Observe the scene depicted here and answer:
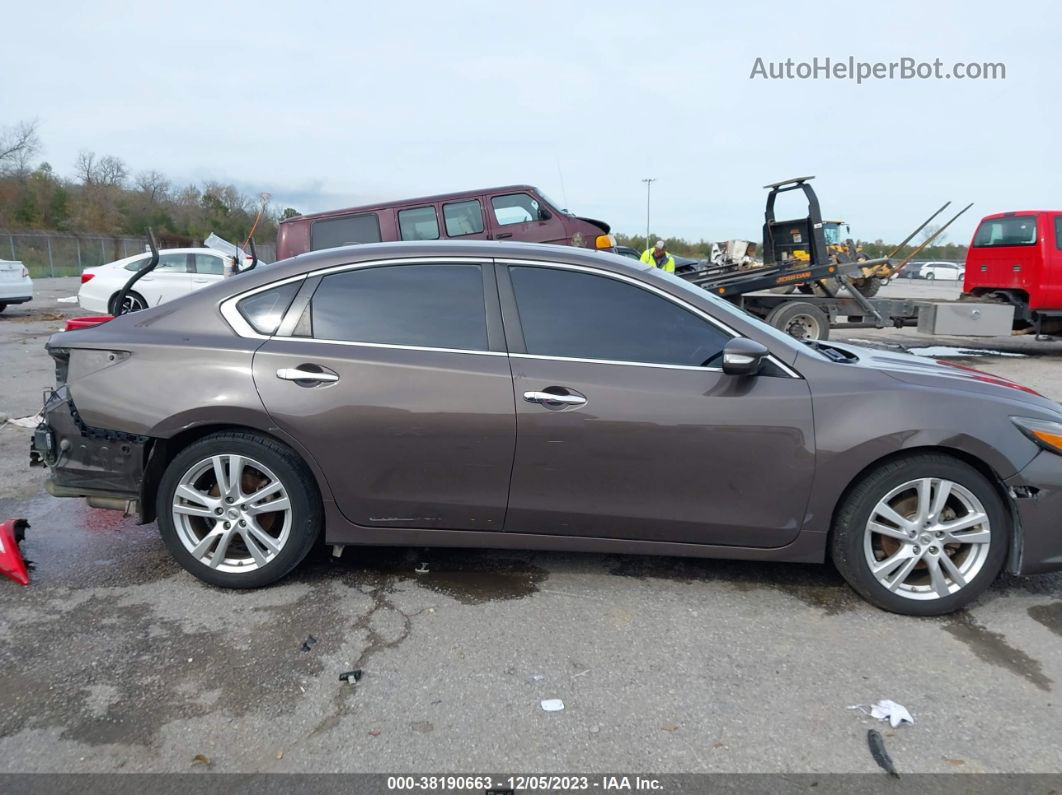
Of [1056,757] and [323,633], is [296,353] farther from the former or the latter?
[1056,757]

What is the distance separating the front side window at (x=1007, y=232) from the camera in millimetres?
11922

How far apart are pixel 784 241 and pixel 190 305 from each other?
33.6 feet

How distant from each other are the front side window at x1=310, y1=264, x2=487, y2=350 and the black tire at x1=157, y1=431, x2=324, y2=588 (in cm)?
58

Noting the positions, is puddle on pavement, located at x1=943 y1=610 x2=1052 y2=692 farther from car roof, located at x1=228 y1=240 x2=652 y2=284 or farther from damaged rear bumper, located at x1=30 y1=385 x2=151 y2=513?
damaged rear bumper, located at x1=30 y1=385 x2=151 y2=513

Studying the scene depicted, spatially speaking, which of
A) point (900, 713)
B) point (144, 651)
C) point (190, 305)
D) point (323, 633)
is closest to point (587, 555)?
point (323, 633)

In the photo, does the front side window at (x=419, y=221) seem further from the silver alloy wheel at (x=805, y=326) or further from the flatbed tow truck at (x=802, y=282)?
the silver alloy wheel at (x=805, y=326)

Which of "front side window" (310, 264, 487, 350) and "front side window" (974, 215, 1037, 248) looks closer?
"front side window" (310, 264, 487, 350)

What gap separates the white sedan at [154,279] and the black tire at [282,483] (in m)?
11.9

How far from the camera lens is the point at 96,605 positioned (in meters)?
3.35

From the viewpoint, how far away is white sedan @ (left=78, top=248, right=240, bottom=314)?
46.7 ft

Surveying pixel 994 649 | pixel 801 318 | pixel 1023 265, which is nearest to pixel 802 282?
pixel 801 318

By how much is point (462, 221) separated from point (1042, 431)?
28.9 ft

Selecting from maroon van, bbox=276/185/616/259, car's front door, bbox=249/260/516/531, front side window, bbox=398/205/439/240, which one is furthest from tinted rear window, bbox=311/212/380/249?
car's front door, bbox=249/260/516/531

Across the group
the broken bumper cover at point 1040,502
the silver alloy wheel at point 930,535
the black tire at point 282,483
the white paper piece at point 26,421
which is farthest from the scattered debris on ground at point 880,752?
the white paper piece at point 26,421
